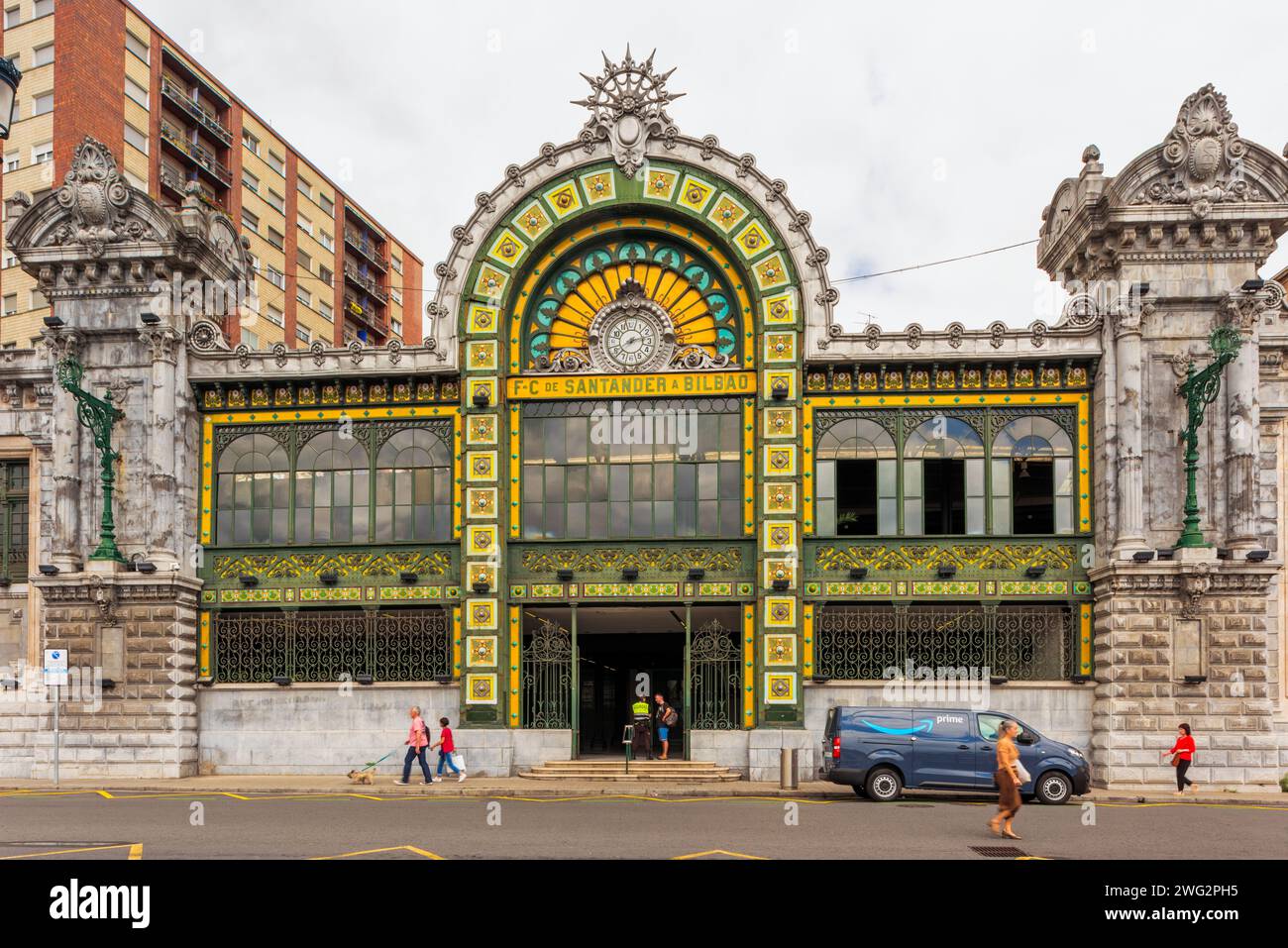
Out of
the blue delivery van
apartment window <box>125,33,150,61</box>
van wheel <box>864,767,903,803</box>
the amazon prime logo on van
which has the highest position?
apartment window <box>125,33,150,61</box>

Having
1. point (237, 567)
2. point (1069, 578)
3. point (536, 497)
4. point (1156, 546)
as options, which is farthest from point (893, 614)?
point (237, 567)

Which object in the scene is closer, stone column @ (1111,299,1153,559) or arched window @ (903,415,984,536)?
stone column @ (1111,299,1153,559)

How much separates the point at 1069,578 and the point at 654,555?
928cm

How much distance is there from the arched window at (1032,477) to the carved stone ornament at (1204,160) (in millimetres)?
5576

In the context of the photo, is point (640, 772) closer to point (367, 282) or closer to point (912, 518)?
point (912, 518)

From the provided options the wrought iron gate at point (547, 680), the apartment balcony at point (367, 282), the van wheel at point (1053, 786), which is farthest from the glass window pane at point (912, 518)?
the apartment balcony at point (367, 282)

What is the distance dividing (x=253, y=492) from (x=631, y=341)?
972 centimetres

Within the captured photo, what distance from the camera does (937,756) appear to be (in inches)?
966

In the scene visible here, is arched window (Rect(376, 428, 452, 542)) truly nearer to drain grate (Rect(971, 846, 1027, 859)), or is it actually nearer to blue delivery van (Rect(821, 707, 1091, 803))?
blue delivery van (Rect(821, 707, 1091, 803))

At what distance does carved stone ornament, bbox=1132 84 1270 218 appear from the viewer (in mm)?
28781

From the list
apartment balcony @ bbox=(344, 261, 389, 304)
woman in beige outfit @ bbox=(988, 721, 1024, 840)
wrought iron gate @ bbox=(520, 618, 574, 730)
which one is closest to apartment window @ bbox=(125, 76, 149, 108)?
apartment balcony @ bbox=(344, 261, 389, 304)

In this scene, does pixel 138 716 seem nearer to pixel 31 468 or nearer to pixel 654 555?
pixel 31 468

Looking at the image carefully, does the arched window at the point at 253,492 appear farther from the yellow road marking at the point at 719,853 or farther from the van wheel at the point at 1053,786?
the yellow road marking at the point at 719,853

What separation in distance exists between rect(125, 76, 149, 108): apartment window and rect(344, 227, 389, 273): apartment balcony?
19.0 m
